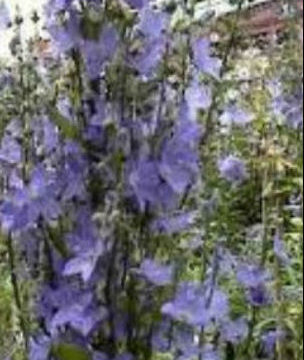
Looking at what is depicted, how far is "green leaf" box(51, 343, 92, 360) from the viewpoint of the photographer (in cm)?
175

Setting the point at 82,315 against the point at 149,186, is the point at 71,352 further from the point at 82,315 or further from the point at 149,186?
the point at 149,186

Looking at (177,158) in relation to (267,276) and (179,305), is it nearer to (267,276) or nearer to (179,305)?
(179,305)

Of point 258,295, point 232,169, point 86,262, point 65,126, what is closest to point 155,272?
point 86,262

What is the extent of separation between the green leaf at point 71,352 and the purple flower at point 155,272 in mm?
154

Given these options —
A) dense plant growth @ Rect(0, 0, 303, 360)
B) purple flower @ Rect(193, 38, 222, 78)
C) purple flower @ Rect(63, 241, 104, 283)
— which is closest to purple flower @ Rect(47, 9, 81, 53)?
dense plant growth @ Rect(0, 0, 303, 360)

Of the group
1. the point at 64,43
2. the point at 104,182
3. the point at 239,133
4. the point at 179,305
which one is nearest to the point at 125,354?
the point at 179,305

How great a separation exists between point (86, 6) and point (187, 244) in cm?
42

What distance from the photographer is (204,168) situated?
6.40ft

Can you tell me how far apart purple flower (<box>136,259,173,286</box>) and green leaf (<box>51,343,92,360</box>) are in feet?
0.50

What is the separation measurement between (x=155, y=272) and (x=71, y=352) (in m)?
0.18

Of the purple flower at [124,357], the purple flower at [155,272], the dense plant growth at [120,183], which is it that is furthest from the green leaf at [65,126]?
the purple flower at [124,357]

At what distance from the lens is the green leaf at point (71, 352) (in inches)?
68.9

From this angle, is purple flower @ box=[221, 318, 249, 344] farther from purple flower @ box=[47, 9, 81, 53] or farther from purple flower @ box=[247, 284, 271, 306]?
purple flower @ box=[47, 9, 81, 53]

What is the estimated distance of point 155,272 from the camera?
1.71 m
